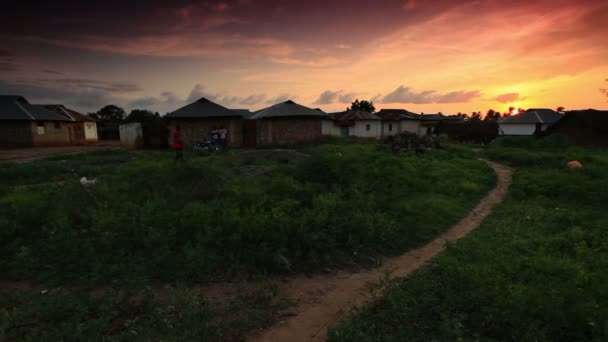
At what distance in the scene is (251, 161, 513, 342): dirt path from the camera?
11.9 feet

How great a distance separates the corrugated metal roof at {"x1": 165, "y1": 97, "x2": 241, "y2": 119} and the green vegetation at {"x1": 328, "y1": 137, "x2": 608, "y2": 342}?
19.6 m

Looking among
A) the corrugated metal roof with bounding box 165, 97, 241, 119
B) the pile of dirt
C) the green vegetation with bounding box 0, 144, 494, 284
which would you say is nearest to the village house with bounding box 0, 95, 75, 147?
the corrugated metal roof with bounding box 165, 97, 241, 119

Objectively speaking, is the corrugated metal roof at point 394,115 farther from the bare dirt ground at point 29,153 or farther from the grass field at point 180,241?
the bare dirt ground at point 29,153

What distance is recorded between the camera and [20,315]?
371cm

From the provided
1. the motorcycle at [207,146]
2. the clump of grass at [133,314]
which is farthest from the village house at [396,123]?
the clump of grass at [133,314]

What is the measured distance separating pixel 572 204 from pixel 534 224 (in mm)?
3043

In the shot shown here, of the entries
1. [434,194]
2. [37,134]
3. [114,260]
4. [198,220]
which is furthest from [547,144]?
[37,134]

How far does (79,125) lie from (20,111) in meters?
8.92

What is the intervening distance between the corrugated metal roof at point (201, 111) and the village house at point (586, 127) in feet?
89.4

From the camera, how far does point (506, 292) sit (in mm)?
3973

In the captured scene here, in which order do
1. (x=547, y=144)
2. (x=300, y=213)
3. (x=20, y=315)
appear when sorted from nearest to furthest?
1. (x=20, y=315)
2. (x=300, y=213)
3. (x=547, y=144)

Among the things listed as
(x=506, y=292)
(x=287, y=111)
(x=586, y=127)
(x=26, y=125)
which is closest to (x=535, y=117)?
(x=586, y=127)

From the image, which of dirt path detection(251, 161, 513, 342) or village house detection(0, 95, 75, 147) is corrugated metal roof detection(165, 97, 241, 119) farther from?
dirt path detection(251, 161, 513, 342)

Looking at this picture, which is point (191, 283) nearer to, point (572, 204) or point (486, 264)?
point (486, 264)
